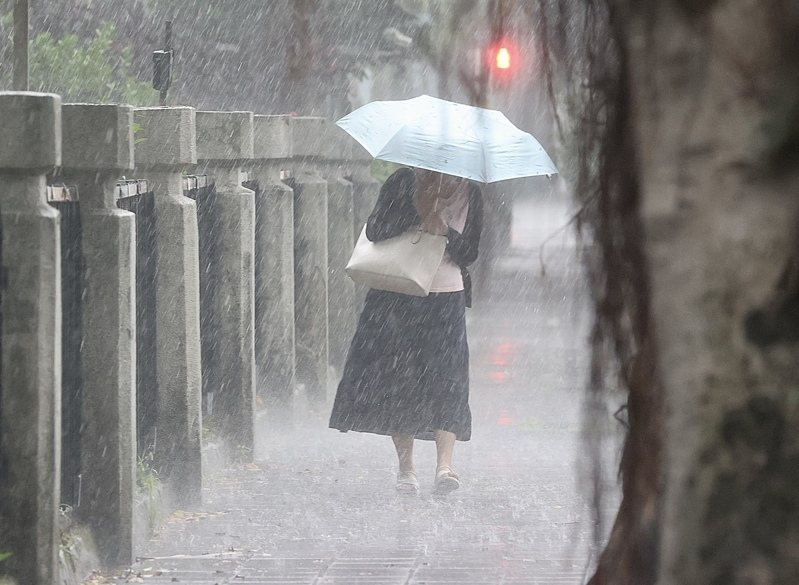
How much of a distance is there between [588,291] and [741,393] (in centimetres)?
38

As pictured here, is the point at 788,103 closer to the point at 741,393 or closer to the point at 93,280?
the point at 741,393

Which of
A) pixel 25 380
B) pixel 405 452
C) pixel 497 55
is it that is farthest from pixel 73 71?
pixel 497 55

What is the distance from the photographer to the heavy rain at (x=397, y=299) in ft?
5.38

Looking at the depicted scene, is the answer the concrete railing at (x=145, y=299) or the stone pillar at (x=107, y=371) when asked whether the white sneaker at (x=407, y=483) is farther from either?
the stone pillar at (x=107, y=371)

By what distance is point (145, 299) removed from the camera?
792 centimetres

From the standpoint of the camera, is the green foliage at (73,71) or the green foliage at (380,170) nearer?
the green foliage at (73,71)

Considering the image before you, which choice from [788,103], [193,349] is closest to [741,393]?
[788,103]

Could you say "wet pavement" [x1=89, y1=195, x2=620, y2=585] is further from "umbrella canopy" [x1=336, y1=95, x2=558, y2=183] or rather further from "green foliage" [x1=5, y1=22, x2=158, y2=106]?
"green foliage" [x1=5, y1=22, x2=158, y2=106]

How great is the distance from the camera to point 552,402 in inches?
522

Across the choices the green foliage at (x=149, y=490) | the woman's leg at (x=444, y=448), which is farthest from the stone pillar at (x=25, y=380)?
the woman's leg at (x=444, y=448)

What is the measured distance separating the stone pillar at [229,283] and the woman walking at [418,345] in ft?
1.91

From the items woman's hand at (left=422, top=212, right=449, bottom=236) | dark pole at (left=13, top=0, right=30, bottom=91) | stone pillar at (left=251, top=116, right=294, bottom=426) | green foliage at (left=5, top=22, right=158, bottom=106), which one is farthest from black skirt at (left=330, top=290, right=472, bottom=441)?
green foliage at (left=5, top=22, right=158, bottom=106)

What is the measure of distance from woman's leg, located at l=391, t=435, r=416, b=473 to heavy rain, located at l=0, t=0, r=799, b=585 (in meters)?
0.02

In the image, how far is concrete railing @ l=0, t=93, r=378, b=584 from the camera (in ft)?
17.5
